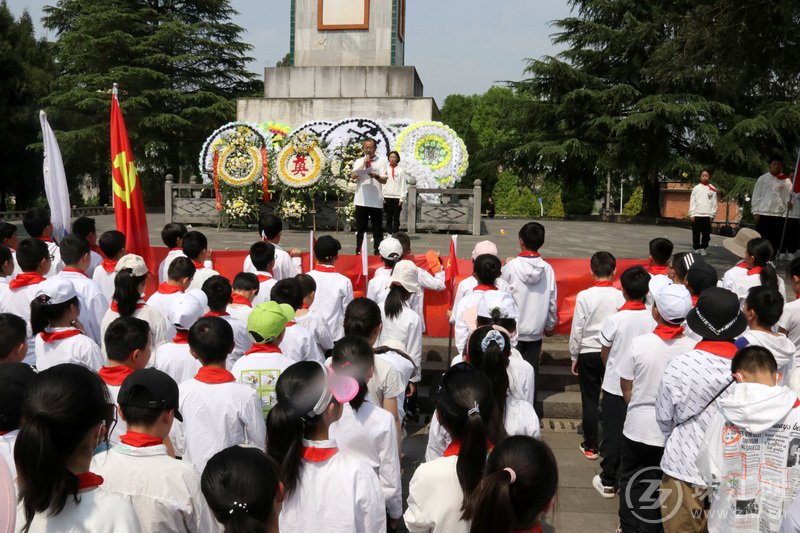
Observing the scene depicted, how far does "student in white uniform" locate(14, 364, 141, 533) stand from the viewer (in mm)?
1977

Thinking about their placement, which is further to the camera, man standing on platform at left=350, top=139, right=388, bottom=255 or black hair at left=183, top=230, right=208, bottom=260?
man standing on platform at left=350, top=139, right=388, bottom=255

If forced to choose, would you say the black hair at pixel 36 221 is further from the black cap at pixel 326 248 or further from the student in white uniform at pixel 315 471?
the student in white uniform at pixel 315 471

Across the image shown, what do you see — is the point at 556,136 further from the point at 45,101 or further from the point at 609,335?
the point at 609,335

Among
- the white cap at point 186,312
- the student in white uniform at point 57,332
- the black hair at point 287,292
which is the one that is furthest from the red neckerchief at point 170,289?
the student in white uniform at point 57,332

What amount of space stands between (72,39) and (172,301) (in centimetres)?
3265

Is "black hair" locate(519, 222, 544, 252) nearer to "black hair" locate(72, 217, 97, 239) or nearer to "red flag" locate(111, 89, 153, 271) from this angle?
"black hair" locate(72, 217, 97, 239)

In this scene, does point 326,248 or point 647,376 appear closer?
point 647,376

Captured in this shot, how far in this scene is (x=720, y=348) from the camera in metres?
3.55

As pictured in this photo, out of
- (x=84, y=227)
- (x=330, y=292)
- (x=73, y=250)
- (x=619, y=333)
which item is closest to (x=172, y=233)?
(x=84, y=227)

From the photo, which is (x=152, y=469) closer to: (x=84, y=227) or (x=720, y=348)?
(x=720, y=348)

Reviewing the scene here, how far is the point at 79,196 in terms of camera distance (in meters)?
39.0

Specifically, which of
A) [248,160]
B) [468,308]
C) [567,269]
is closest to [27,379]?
[468,308]

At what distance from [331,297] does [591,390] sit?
7.34 ft

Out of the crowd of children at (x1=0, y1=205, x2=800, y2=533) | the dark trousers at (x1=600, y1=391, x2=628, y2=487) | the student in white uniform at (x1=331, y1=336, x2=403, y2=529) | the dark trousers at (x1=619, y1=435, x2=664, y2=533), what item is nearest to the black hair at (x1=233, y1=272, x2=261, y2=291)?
the crowd of children at (x1=0, y1=205, x2=800, y2=533)
